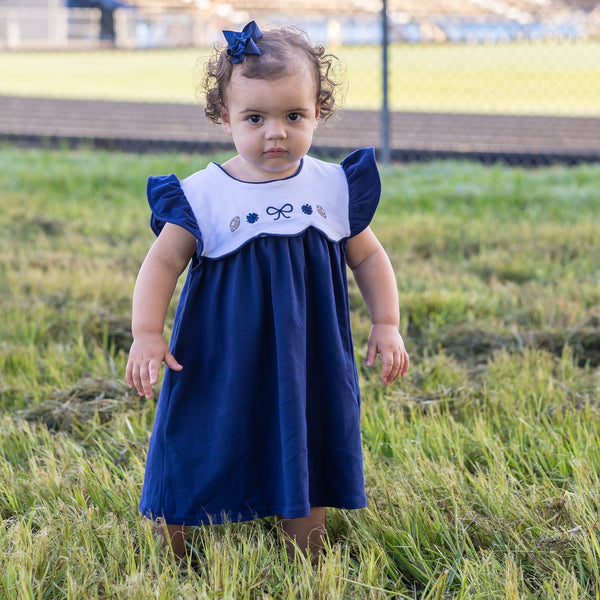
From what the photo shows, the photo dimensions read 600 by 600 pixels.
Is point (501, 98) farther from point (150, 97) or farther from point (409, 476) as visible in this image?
point (409, 476)

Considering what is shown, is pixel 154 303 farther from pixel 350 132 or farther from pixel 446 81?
pixel 446 81

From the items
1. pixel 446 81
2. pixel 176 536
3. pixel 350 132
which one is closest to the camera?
pixel 176 536

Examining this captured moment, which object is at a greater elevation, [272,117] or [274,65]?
[274,65]

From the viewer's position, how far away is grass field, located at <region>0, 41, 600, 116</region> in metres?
16.2

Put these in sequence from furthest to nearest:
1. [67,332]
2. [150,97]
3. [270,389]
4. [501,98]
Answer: [150,97]
[501,98]
[67,332]
[270,389]

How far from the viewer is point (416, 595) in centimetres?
183

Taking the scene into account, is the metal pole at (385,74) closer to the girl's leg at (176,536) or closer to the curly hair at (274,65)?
the curly hair at (274,65)

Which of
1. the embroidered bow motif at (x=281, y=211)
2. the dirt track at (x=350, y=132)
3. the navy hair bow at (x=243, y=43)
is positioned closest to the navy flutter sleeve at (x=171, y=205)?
the embroidered bow motif at (x=281, y=211)

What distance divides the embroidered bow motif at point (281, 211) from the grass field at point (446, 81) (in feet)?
35.5

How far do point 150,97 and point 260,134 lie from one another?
59.4 ft

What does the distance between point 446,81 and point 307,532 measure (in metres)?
19.2

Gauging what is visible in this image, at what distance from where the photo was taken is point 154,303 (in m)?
1.92

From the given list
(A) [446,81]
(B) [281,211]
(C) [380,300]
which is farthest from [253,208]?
(A) [446,81]

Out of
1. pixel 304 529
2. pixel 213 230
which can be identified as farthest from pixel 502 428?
pixel 213 230
